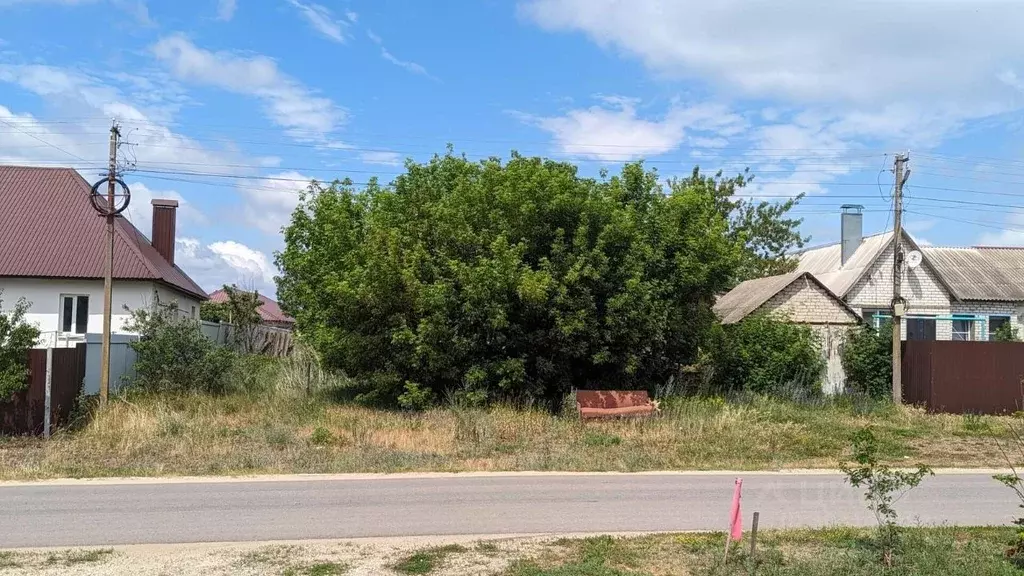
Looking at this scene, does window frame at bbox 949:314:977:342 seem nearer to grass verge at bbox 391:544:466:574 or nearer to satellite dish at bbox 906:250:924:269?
satellite dish at bbox 906:250:924:269

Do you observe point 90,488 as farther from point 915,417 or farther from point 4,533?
point 915,417

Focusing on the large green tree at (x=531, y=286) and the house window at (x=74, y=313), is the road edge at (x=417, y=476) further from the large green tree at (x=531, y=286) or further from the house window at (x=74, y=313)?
the house window at (x=74, y=313)

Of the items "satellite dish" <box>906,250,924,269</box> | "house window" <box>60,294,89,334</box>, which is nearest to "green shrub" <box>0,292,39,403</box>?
"house window" <box>60,294,89,334</box>

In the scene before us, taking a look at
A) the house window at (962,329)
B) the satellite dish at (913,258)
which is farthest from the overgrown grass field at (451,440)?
the house window at (962,329)

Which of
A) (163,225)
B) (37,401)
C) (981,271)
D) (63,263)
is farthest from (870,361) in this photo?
(163,225)

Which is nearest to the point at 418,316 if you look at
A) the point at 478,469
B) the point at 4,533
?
the point at 478,469

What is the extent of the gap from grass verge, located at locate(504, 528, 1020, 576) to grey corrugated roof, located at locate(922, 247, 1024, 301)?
82.5 feet

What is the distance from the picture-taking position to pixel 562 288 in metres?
17.1

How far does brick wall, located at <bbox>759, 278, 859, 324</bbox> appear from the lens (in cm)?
2584

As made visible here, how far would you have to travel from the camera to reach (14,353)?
50.1 ft

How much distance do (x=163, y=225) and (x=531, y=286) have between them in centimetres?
2225

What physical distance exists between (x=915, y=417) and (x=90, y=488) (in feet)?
56.8

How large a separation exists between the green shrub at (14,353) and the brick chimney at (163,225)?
732 inches

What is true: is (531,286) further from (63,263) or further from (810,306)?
(63,263)
